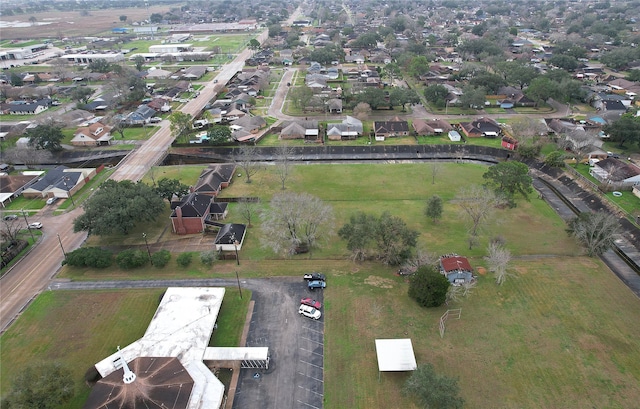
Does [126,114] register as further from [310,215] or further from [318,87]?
[310,215]

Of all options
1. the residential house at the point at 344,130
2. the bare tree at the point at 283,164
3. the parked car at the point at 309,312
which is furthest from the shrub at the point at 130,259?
the residential house at the point at 344,130

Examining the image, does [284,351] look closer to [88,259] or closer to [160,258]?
[160,258]

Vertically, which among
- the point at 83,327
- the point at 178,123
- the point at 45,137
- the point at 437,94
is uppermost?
the point at 437,94

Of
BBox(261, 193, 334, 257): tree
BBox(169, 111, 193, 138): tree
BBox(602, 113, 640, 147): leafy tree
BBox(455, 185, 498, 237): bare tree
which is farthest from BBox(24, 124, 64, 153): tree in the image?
BBox(602, 113, 640, 147): leafy tree

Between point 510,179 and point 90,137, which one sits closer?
point 510,179

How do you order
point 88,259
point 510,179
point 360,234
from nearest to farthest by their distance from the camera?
point 360,234 → point 88,259 → point 510,179

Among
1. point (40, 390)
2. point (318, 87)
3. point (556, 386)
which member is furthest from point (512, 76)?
point (40, 390)

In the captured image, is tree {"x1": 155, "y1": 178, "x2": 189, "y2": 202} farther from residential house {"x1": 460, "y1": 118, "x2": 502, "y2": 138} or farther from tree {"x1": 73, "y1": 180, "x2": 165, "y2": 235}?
residential house {"x1": 460, "y1": 118, "x2": 502, "y2": 138}

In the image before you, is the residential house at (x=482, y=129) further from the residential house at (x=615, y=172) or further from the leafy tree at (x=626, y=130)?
the residential house at (x=615, y=172)

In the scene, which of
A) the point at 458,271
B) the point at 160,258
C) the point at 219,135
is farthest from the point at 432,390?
the point at 219,135
